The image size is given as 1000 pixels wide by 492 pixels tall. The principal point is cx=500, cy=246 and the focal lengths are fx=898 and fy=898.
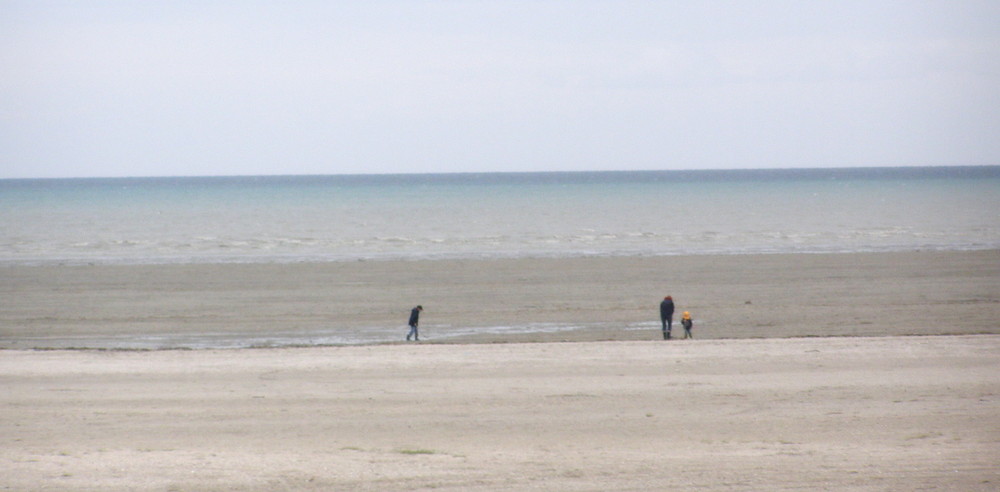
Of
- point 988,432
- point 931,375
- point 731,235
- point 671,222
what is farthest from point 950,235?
point 988,432

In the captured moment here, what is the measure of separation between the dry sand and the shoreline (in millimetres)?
176

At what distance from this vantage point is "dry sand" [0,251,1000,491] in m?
10.2

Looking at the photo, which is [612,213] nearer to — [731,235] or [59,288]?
[731,235]

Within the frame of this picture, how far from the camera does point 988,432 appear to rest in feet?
37.4

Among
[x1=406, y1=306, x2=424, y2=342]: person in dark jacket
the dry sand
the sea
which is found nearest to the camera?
the dry sand

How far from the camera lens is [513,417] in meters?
12.5

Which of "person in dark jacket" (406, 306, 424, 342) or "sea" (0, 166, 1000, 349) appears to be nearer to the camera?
"person in dark jacket" (406, 306, 424, 342)

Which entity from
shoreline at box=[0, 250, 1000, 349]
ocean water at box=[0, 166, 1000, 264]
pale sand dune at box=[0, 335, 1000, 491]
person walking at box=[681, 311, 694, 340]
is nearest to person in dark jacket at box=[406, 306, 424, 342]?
shoreline at box=[0, 250, 1000, 349]

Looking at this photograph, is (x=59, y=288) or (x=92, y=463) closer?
(x=92, y=463)

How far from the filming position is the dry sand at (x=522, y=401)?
33.4 ft

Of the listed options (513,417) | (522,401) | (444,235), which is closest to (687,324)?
(522,401)

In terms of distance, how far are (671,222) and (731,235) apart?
11372 millimetres

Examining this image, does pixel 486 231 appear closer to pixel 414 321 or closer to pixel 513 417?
pixel 414 321

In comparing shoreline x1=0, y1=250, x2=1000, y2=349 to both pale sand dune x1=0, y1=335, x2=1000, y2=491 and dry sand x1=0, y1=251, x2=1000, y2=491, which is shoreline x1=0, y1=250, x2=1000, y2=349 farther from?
pale sand dune x1=0, y1=335, x2=1000, y2=491
